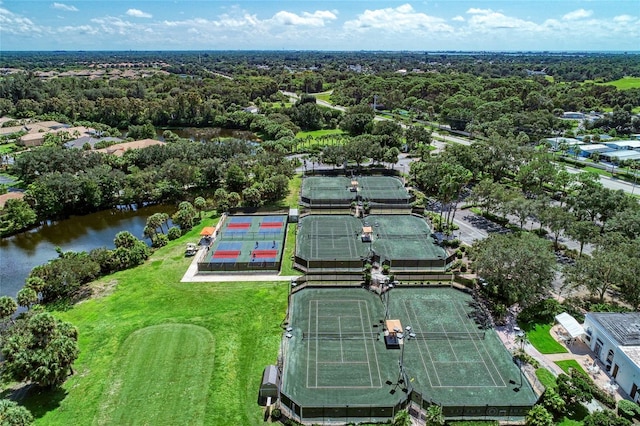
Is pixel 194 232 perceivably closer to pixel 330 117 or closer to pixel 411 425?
pixel 411 425

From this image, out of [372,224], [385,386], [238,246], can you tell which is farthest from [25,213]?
[385,386]

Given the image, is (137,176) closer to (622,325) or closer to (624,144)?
(622,325)

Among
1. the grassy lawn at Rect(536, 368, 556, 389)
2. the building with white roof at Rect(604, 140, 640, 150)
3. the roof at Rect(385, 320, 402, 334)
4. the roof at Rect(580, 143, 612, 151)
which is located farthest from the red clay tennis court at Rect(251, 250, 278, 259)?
the building with white roof at Rect(604, 140, 640, 150)

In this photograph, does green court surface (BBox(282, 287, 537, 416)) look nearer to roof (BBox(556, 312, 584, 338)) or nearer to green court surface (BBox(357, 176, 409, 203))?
roof (BBox(556, 312, 584, 338))

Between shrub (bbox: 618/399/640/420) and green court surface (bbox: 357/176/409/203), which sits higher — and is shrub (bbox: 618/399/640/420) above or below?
below

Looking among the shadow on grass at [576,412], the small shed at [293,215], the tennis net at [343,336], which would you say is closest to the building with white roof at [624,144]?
the small shed at [293,215]

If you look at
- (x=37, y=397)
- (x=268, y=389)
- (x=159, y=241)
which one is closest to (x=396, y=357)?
(x=268, y=389)

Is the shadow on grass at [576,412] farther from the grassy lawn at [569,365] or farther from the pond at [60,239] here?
the pond at [60,239]

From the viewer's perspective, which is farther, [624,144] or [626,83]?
[626,83]

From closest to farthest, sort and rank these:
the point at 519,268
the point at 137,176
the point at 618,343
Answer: the point at 618,343 → the point at 519,268 → the point at 137,176
